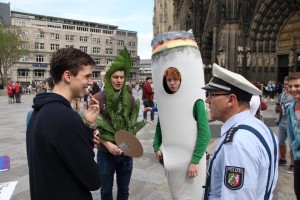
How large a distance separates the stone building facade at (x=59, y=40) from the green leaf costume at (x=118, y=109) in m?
62.8

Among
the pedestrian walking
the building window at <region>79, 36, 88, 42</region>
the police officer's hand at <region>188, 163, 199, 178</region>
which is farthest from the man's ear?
the building window at <region>79, 36, 88, 42</region>

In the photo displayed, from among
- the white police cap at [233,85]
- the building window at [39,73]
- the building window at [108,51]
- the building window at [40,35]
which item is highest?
the building window at [40,35]

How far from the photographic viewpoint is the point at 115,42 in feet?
259

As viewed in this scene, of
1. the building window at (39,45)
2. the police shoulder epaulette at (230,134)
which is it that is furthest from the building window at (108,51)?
the police shoulder epaulette at (230,134)

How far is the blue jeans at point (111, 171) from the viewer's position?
3143mm

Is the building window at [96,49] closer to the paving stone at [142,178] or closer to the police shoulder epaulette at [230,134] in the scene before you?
the paving stone at [142,178]

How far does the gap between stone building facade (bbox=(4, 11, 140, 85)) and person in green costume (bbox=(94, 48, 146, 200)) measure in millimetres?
62781

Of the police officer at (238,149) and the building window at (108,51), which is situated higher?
the building window at (108,51)

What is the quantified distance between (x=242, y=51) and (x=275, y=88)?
15.0 ft

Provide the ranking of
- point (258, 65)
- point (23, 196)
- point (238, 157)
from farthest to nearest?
point (258, 65) → point (23, 196) → point (238, 157)

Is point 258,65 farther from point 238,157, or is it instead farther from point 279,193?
point 238,157

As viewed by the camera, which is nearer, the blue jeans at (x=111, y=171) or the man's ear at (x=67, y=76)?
the man's ear at (x=67, y=76)

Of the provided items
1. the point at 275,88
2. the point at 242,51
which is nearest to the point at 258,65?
the point at 242,51

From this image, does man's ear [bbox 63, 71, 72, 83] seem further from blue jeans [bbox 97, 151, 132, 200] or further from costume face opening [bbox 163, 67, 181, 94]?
blue jeans [bbox 97, 151, 132, 200]
